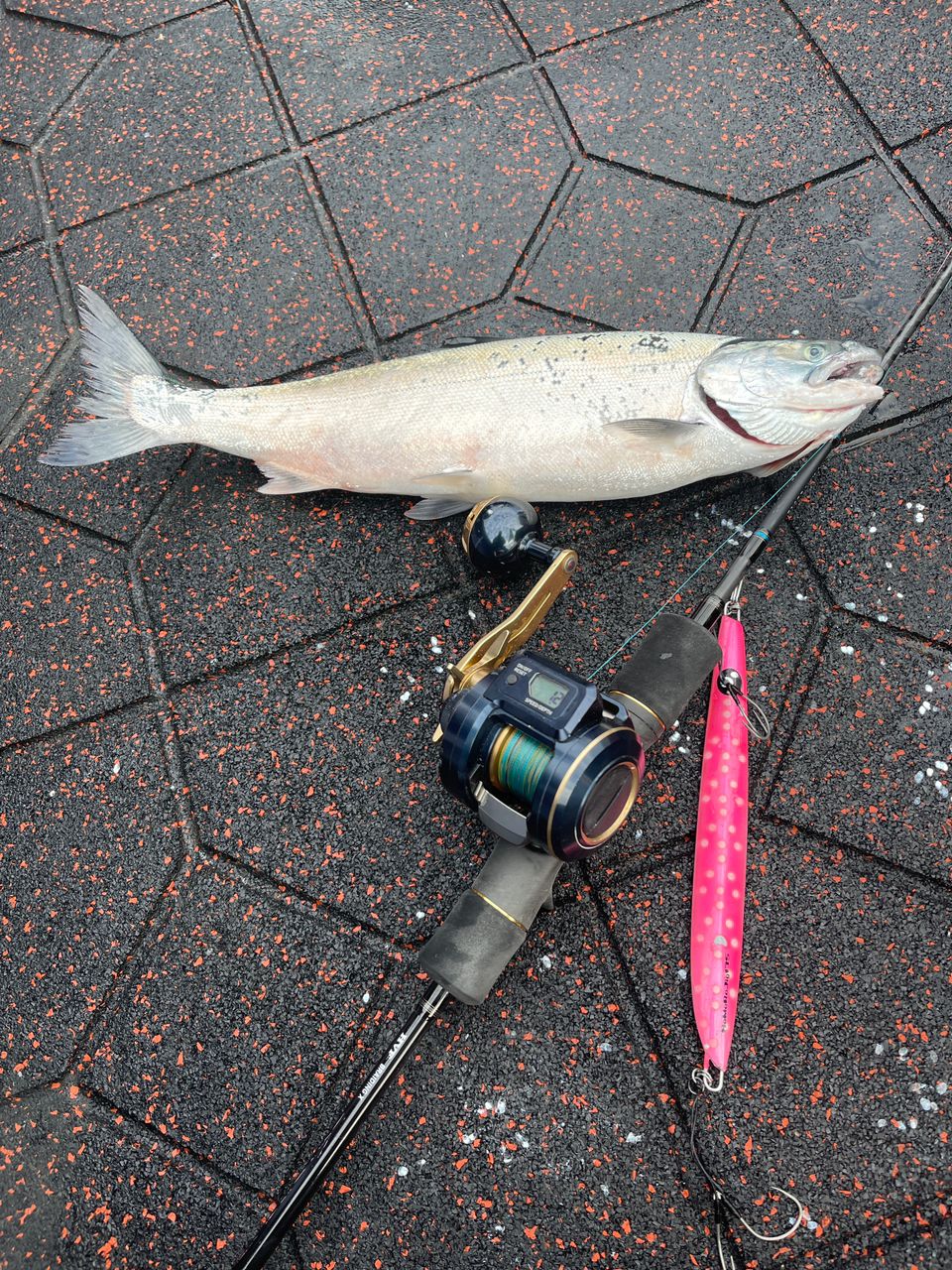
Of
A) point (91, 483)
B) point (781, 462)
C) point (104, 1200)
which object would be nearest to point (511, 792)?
point (781, 462)

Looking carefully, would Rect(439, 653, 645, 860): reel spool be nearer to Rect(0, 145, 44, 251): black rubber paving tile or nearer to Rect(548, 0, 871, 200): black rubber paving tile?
Rect(548, 0, 871, 200): black rubber paving tile

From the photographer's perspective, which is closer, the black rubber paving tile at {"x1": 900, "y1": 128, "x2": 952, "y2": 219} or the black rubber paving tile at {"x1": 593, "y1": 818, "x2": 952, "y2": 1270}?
the black rubber paving tile at {"x1": 593, "y1": 818, "x2": 952, "y2": 1270}

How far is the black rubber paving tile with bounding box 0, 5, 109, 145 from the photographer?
375 centimetres

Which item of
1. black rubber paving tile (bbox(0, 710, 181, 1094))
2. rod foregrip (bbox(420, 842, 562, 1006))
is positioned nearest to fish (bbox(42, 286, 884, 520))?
black rubber paving tile (bbox(0, 710, 181, 1094))

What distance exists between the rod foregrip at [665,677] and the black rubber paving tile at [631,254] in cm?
135

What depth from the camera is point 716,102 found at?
11.2 feet

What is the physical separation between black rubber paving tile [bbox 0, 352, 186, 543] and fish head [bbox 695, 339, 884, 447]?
184 centimetres

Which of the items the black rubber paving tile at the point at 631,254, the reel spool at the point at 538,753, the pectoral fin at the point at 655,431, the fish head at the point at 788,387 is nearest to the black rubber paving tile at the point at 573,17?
the black rubber paving tile at the point at 631,254

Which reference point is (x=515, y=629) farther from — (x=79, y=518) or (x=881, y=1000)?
(x=79, y=518)

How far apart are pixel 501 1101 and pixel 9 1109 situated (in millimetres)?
1344

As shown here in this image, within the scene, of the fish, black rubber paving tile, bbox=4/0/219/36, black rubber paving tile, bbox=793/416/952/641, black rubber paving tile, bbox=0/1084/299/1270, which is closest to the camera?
black rubber paving tile, bbox=0/1084/299/1270

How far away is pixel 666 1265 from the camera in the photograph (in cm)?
207

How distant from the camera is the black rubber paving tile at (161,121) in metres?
3.54

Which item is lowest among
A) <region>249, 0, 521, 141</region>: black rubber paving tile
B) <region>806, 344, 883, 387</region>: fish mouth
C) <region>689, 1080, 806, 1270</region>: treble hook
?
<region>689, 1080, 806, 1270</region>: treble hook
